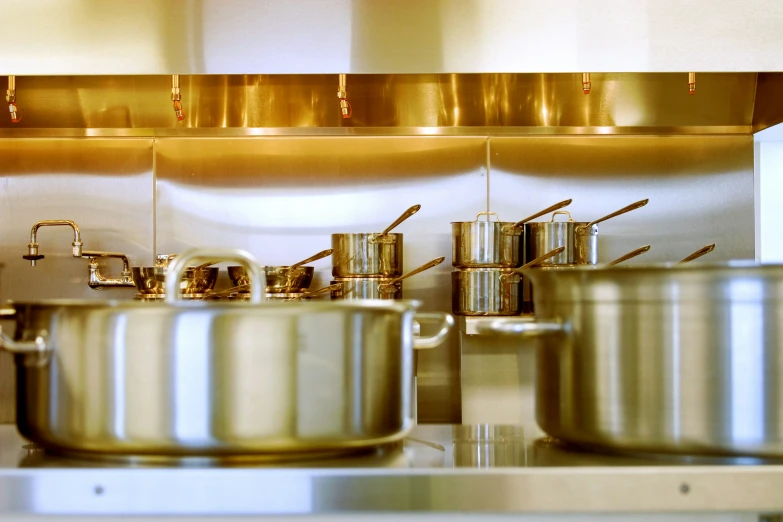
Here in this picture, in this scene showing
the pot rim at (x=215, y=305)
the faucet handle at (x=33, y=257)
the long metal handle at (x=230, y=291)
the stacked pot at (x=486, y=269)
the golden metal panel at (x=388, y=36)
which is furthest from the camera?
the faucet handle at (x=33, y=257)

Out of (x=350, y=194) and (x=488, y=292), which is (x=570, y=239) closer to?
(x=488, y=292)

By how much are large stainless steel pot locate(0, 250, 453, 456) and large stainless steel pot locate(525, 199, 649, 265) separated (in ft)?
4.35

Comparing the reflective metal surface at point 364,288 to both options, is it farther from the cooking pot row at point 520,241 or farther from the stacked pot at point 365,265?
the cooking pot row at point 520,241

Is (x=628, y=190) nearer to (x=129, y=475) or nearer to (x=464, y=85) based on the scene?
(x=464, y=85)

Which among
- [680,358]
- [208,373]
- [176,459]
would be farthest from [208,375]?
[680,358]

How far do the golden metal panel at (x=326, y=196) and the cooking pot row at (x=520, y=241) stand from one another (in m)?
0.21

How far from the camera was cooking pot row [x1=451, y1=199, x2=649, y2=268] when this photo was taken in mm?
2131

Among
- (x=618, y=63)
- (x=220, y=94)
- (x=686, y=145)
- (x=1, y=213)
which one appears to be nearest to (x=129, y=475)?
(x=618, y=63)

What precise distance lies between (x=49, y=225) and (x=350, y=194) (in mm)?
757

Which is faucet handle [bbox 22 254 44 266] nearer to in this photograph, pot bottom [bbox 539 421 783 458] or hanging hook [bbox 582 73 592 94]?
hanging hook [bbox 582 73 592 94]

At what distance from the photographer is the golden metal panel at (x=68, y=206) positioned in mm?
2352

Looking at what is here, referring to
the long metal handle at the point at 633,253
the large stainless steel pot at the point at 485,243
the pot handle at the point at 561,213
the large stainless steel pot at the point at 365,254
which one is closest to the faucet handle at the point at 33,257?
the large stainless steel pot at the point at 365,254

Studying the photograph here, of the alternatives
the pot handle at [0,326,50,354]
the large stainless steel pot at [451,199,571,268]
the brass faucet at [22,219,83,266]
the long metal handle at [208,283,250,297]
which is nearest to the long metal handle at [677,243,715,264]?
the large stainless steel pot at [451,199,571,268]

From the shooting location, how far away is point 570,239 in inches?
86.2
